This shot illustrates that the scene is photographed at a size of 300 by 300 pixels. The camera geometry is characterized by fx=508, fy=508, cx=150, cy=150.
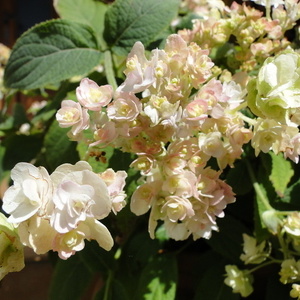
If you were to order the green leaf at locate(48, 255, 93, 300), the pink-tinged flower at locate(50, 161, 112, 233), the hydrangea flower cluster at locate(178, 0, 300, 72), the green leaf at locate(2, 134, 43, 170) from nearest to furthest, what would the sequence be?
the pink-tinged flower at locate(50, 161, 112, 233) → the hydrangea flower cluster at locate(178, 0, 300, 72) → the green leaf at locate(48, 255, 93, 300) → the green leaf at locate(2, 134, 43, 170)

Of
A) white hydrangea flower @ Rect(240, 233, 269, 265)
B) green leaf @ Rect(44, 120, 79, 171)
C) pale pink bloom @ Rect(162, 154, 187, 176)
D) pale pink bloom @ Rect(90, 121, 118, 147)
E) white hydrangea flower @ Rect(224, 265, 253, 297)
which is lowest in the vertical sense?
white hydrangea flower @ Rect(224, 265, 253, 297)

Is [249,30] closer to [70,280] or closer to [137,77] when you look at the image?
[137,77]

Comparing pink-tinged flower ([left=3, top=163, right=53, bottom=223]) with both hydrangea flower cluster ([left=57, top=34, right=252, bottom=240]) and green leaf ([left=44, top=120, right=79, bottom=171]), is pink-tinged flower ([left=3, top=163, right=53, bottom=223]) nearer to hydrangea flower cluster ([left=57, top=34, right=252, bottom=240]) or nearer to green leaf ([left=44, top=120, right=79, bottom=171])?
hydrangea flower cluster ([left=57, top=34, right=252, bottom=240])

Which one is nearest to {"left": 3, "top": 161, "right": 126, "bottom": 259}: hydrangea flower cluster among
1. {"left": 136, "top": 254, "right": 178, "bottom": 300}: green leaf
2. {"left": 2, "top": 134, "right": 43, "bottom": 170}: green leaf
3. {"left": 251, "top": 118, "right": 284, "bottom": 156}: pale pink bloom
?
{"left": 251, "top": 118, "right": 284, "bottom": 156}: pale pink bloom

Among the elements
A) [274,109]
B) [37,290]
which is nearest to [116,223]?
[274,109]

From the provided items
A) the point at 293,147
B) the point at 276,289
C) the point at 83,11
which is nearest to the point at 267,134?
the point at 293,147

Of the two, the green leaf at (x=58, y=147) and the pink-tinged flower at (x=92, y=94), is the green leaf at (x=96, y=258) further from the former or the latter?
the pink-tinged flower at (x=92, y=94)

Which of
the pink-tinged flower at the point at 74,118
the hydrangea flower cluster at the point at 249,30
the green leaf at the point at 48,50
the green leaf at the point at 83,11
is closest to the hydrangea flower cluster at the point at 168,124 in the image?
the pink-tinged flower at the point at 74,118
